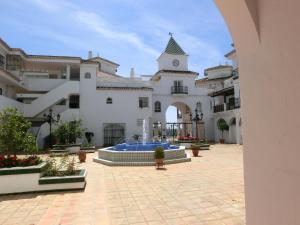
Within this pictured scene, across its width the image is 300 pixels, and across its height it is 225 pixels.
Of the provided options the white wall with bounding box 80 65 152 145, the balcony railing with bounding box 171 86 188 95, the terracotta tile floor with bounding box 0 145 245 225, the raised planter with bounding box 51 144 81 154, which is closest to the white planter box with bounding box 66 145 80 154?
the raised planter with bounding box 51 144 81 154

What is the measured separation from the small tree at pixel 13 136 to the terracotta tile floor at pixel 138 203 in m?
1.99

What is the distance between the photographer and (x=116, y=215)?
600 centimetres

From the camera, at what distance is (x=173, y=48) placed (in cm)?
3669

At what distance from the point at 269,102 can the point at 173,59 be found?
3420 cm

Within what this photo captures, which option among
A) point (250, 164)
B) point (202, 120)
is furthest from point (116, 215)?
point (202, 120)

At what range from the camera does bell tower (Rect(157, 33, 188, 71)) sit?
35500mm

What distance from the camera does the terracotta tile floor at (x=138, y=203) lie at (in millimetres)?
5664

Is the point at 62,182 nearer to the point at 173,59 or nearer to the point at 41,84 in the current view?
the point at 41,84

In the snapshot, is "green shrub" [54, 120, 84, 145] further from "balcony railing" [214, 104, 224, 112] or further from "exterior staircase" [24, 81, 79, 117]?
"balcony railing" [214, 104, 224, 112]

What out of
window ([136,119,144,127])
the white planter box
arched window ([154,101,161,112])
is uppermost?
arched window ([154,101,161,112])

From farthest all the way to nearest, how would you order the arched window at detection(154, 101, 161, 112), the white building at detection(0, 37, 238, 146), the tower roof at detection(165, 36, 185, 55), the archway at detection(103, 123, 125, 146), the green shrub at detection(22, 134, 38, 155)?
the tower roof at detection(165, 36, 185, 55) < the arched window at detection(154, 101, 161, 112) < the archway at detection(103, 123, 125, 146) < the white building at detection(0, 37, 238, 146) < the green shrub at detection(22, 134, 38, 155)

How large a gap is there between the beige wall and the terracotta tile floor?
3.14 m

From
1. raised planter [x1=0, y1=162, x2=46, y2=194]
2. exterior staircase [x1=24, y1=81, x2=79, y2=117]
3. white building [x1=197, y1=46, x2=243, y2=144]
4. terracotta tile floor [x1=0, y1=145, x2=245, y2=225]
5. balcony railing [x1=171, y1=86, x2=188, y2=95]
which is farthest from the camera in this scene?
balcony railing [x1=171, y1=86, x2=188, y2=95]

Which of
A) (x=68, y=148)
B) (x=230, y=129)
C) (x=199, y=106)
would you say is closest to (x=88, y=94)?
(x=68, y=148)
